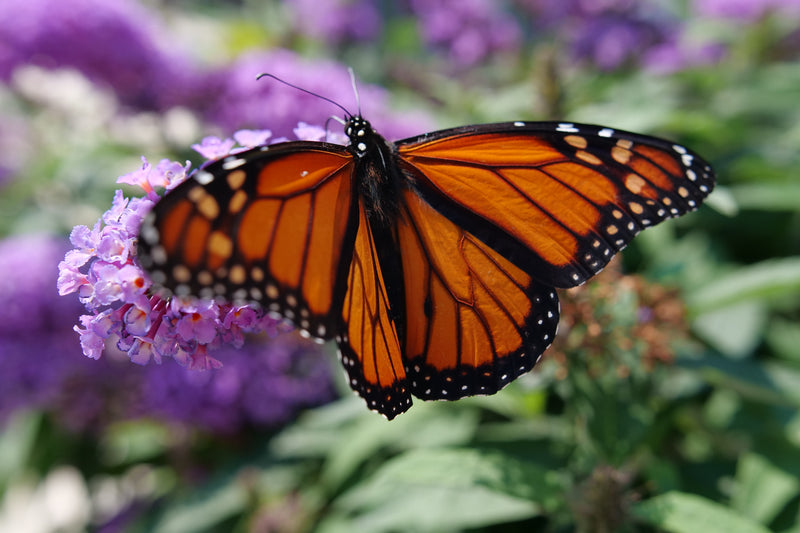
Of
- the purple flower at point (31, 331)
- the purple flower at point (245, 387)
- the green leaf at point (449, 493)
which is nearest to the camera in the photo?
the green leaf at point (449, 493)

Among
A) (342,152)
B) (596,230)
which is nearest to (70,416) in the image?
(342,152)

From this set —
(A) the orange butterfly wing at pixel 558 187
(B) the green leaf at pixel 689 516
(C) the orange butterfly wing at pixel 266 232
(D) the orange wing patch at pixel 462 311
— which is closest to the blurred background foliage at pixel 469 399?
(B) the green leaf at pixel 689 516

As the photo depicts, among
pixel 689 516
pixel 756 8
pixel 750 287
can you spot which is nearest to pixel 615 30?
pixel 756 8

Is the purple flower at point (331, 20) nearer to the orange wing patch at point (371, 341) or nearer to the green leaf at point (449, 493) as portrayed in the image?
the green leaf at point (449, 493)

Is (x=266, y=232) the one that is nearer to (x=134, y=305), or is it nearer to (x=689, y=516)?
(x=134, y=305)

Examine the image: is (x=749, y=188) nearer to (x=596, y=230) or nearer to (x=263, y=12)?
(x=596, y=230)

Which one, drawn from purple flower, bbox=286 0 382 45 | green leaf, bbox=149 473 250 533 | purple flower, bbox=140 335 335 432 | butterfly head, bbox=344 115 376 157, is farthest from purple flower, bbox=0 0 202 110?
butterfly head, bbox=344 115 376 157
